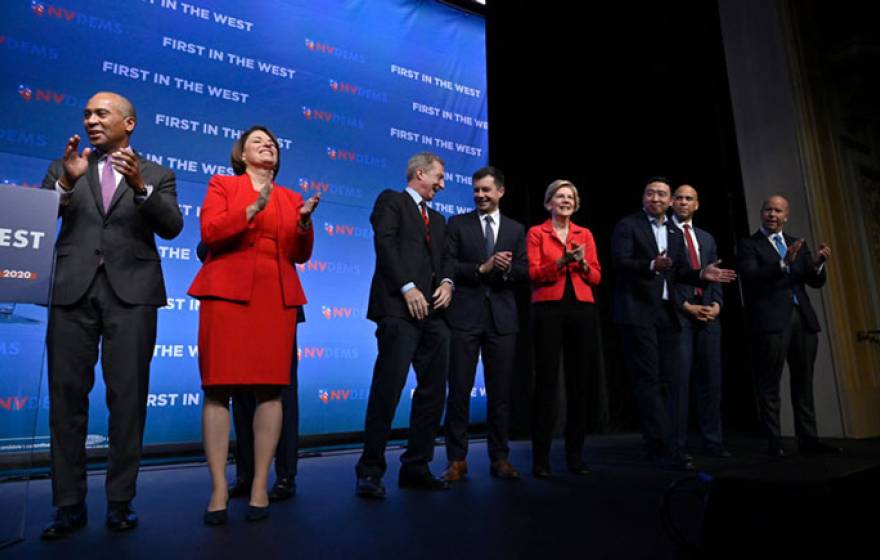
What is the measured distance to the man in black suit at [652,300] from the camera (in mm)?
3115

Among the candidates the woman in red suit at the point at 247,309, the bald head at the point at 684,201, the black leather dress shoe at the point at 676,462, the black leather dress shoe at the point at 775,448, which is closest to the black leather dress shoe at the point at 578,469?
the black leather dress shoe at the point at 676,462

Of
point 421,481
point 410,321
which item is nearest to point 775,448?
point 421,481

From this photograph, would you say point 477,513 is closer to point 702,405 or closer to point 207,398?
point 207,398

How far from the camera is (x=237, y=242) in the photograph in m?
1.97

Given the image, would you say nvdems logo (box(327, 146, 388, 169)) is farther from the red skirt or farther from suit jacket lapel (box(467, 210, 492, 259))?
the red skirt

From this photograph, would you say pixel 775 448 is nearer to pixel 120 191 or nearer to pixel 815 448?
pixel 815 448

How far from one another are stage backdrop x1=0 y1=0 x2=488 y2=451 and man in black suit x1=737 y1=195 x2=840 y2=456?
2.06 meters

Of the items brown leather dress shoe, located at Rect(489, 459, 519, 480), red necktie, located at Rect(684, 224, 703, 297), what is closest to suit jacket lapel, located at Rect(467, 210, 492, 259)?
brown leather dress shoe, located at Rect(489, 459, 519, 480)

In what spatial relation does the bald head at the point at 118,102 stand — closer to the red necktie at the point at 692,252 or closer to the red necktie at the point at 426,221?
the red necktie at the point at 426,221

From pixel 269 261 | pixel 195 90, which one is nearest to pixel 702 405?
pixel 269 261

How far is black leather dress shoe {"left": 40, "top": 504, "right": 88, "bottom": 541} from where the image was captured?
67.4 inches

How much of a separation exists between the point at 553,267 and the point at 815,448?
2053 mm

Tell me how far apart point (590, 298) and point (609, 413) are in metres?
2.67

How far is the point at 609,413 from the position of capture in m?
5.31
